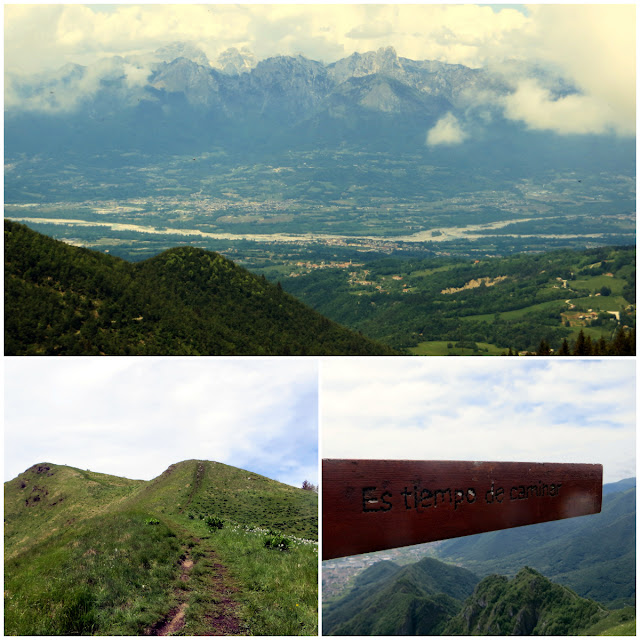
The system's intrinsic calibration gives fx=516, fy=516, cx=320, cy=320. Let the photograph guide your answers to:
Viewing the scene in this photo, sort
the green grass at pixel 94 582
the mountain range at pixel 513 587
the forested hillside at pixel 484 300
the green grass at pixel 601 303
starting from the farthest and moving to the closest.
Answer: the green grass at pixel 601 303, the forested hillside at pixel 484 300, the mountain range at pixel 513 587, the green grass at pixel 94 582

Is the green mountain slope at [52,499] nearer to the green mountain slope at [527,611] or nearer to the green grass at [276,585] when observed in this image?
the green grass at [276,585]

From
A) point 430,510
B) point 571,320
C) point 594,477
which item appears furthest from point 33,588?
point 571,320

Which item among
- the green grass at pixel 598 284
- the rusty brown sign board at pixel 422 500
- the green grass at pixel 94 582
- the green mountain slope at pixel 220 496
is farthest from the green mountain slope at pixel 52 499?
the green grass at pixel 598 284

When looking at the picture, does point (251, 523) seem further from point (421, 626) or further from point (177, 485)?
point (421, 626)

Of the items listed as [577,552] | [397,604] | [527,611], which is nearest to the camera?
[527,611]

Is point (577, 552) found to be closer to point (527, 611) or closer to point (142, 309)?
point (527, 611)

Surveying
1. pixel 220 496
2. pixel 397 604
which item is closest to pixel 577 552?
pixel 397 604

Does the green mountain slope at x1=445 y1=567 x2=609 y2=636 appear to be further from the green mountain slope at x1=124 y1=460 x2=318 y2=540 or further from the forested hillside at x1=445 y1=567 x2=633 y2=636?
the green mountain slope at x1=124 y1=460 x2=318 y2=540
